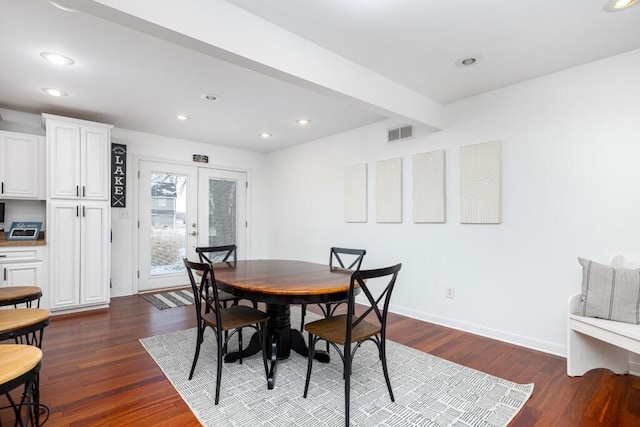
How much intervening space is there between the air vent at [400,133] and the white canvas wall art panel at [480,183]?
703 millimetres

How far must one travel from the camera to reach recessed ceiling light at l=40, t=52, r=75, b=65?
8.21ft

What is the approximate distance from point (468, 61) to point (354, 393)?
8.78 feet

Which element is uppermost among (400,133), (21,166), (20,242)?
(400,133)

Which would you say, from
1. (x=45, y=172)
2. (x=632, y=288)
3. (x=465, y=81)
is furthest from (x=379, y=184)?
(x=45, y=172)

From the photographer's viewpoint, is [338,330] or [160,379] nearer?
[338,330]

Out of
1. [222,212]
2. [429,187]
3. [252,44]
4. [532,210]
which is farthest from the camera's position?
[222,212]

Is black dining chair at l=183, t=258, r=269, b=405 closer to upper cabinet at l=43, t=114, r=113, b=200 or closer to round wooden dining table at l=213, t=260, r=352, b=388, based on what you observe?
round wooden dining table at l=213, t=260, r=352, b=388

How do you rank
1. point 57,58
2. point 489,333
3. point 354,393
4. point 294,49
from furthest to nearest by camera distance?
point 489,333
point 57,58
point 294,49
point 354,393

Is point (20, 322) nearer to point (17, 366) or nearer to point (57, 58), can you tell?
point (17, 366)

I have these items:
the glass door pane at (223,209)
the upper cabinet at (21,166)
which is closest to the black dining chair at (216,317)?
the upper cabinet at (21,166)

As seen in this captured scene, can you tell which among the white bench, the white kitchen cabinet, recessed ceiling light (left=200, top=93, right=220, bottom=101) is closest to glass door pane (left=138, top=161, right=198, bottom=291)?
the white kitchen cabinet

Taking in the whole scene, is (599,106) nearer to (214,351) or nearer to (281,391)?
(281,391)

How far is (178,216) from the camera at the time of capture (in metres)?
5.24

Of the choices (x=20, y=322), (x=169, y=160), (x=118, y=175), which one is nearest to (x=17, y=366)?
(x=20, y=322)
